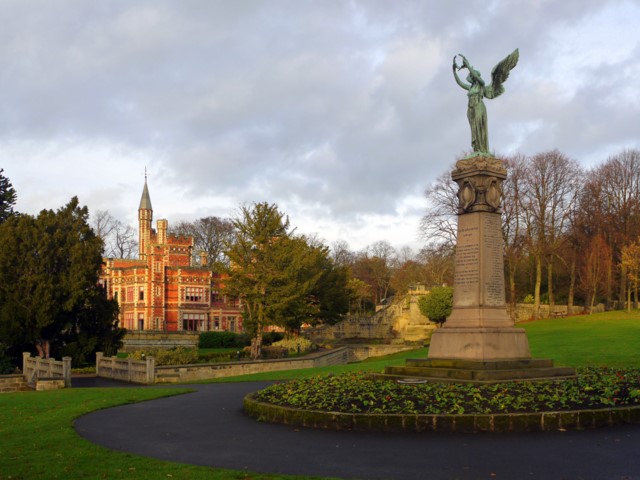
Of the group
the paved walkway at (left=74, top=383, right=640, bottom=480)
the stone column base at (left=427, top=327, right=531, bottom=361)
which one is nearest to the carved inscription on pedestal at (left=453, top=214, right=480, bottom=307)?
the stone column base at (left=427, top=327, right=531, bottom=361)

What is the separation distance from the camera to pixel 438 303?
56719 millimetres

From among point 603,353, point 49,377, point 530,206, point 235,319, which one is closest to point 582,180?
point 530,206

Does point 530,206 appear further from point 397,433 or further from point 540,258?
point 397,433

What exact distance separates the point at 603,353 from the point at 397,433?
20.1 m

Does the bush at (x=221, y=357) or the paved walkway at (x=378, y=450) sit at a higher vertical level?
the paved walkway at (x=378, y=450)

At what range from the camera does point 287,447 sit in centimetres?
1009

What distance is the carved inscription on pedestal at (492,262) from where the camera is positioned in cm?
1566

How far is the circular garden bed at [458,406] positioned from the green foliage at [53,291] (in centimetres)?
2295

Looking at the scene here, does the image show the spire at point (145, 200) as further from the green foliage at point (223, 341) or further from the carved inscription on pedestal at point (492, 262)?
the carved inscription on pedestal at point (492, 262)

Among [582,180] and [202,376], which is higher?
[582,180]

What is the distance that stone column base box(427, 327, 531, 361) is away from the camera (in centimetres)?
1479

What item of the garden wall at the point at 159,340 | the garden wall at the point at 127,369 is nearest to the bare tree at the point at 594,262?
the garden wall at the point at 159,340

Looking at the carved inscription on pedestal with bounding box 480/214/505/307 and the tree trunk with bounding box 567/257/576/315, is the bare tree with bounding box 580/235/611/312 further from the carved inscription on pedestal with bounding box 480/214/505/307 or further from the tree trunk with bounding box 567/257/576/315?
the carved inscription on pedestal with bounding box 480/214/505/307

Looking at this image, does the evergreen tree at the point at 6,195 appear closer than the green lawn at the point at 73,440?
No
